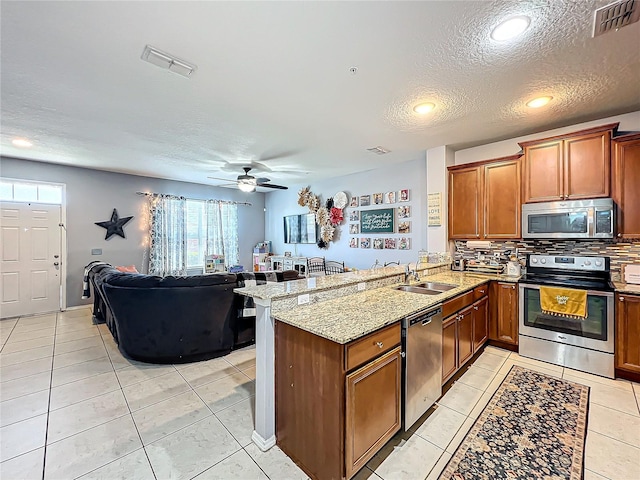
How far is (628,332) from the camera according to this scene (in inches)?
103

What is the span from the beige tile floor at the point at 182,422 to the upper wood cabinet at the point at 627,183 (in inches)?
61.5

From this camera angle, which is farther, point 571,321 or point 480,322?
point 480,322

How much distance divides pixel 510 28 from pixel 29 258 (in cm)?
733

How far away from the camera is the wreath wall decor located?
6.02 meters

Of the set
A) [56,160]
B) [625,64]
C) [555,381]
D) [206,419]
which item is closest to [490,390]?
[555,381]

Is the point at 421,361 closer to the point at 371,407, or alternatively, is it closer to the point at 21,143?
the point at 371,407

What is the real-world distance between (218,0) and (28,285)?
6.08m

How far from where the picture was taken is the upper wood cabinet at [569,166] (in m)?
2.86

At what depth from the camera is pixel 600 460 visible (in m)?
1.75

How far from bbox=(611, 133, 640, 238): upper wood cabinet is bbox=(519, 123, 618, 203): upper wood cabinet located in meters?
0.06

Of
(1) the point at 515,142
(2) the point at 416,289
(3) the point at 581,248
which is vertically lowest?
(2) the point at 416,289

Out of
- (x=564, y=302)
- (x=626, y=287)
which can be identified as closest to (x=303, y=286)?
(x=564, y=302)

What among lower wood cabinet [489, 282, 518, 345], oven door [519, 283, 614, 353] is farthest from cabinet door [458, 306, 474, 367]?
oven door [519, 283, 614, 353]

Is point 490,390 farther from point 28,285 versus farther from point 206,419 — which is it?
point 28,285
